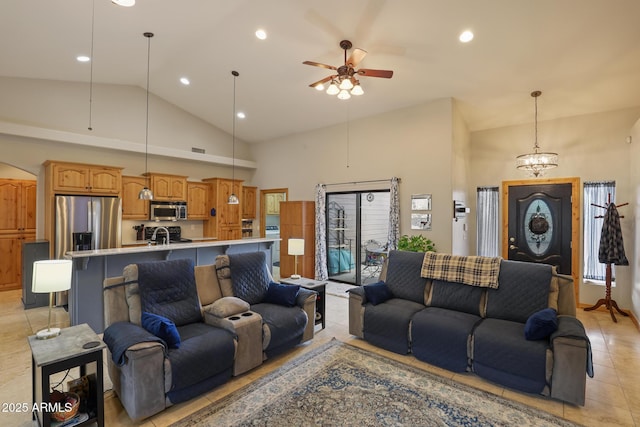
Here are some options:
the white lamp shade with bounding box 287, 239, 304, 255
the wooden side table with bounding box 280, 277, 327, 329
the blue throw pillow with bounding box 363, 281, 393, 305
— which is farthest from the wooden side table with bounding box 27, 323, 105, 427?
the blue throw pillow with bounding box 363, 281, 393, 305

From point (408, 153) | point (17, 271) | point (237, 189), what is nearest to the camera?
point (408, 153)

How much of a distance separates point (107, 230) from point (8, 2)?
134 inches

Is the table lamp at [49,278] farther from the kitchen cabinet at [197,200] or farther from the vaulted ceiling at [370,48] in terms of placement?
the kitchen cabinet at [197,200]

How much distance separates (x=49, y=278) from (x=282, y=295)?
83.3 inches

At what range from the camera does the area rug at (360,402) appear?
2.35 metres

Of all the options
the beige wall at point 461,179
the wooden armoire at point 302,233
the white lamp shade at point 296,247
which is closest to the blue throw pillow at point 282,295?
the white lamp shade at point 296,247

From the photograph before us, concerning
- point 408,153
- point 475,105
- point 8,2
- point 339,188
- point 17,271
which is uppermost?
point 8,2

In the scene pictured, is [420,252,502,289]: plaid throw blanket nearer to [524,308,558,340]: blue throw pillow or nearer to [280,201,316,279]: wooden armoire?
[524,308,558,340]: blue throw pillow

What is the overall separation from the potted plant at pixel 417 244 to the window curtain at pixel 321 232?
1.95 meters

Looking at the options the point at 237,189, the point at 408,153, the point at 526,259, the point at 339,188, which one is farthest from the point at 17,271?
the point at 526,259

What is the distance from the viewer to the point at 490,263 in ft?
11.3

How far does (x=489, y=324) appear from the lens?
10.1ft

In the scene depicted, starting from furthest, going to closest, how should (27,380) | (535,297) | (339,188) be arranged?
(339,188)
(535,297)
(27,380)

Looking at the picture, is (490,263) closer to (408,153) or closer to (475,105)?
(408,153)
